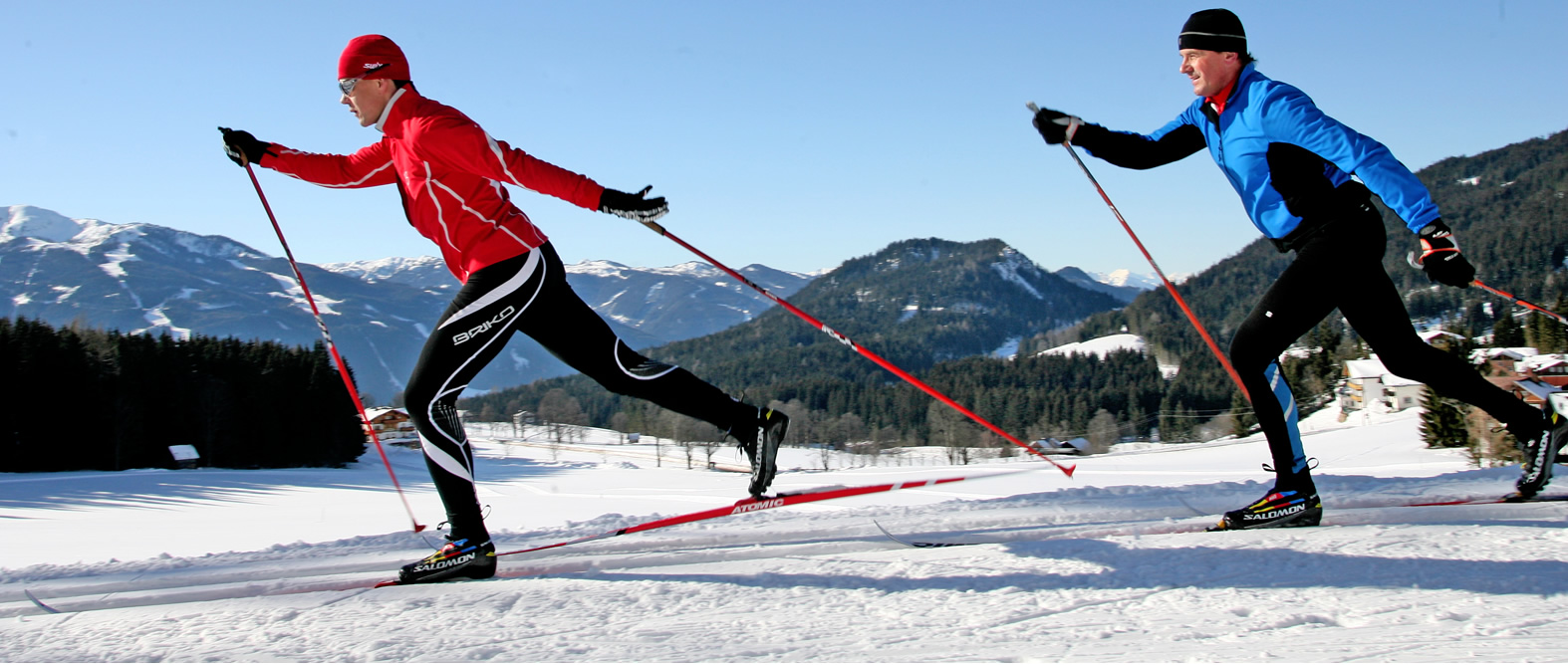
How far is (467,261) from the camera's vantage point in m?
3.23

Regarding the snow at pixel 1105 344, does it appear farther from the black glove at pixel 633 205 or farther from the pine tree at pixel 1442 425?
the black glove at pixel 633 205

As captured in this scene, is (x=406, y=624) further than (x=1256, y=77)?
No

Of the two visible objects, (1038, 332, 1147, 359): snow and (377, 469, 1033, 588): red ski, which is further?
(1038, 332, 1147, 359): snow

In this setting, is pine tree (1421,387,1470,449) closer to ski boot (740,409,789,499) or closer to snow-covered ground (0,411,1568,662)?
snow-covered ground (0,411,1568,662)

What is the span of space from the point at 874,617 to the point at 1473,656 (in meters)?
1.26

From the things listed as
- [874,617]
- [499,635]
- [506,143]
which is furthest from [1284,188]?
[499,635]

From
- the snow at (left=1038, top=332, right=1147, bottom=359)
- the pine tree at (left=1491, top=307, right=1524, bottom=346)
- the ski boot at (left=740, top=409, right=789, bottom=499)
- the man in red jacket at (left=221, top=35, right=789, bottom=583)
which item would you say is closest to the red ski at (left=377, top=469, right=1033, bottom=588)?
the ski boot at (left=740, top=409, right=789, bottom=499)

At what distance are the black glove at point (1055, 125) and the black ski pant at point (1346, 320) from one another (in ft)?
3.63

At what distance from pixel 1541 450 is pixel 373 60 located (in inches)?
188

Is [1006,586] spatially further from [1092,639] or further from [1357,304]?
[1357,304]

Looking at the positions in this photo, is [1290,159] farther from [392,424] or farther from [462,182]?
[392,424]

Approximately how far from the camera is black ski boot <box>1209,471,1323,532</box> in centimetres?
336

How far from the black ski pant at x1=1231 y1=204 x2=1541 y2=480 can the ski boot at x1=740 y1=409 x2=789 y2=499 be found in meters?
1.79

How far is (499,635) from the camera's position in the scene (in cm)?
216
